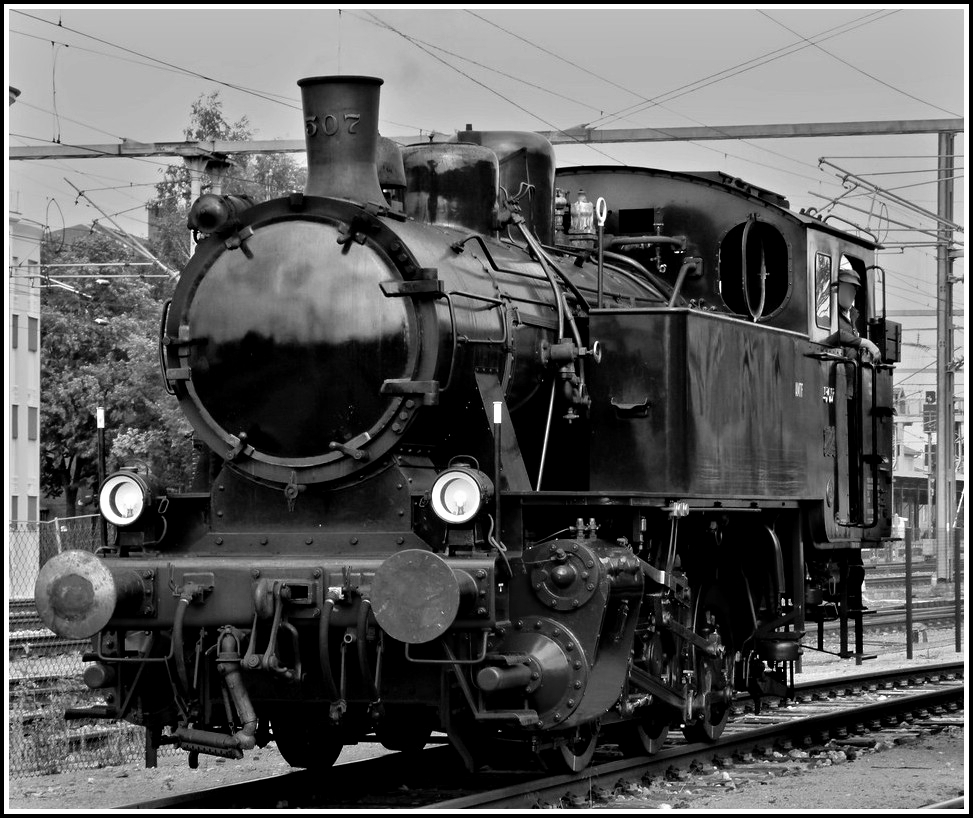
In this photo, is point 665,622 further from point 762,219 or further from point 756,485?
point 762,219

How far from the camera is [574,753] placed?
8.77 meters

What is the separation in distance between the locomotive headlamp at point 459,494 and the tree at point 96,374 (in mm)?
19293

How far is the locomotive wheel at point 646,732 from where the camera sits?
31.8ft

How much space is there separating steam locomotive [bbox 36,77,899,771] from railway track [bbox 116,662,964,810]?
0.21 meters

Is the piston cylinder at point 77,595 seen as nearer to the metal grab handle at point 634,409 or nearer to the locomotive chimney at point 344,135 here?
the locomotive chimney at point 344,135

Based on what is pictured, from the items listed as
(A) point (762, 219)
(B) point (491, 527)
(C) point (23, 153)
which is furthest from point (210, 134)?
(B) point (491, 527)

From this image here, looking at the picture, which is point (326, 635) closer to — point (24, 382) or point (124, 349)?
point (124, 349)

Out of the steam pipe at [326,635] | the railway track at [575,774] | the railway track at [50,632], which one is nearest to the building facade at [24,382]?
the railway track at [50,632]

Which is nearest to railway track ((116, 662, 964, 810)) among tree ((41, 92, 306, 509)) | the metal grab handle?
the metal grab handle

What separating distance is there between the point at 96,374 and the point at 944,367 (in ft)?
59.7

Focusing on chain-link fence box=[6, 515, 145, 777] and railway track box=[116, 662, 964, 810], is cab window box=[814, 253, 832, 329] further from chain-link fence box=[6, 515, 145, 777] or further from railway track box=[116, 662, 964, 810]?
Answer: chain-link fence box=[6, 515, 145, 777]

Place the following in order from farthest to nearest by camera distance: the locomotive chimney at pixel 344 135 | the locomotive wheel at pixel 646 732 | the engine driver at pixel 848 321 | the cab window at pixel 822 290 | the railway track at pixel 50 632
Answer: the railway track at pixel 50 632
the engine driver at pixel 848 321
the cab window at pixel 822 290
the locomotive wheel at pixel 646 732
the locomotive chimney at pixel 344 135

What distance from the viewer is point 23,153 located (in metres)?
18.8

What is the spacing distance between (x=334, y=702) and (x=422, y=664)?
49 centimetres
